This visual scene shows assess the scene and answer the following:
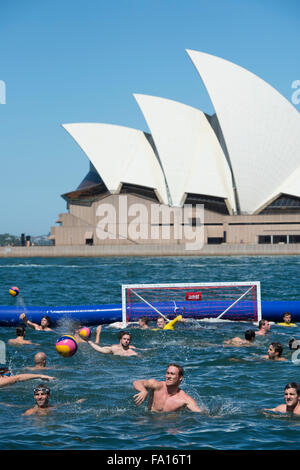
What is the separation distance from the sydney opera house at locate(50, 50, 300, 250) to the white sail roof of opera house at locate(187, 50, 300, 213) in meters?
0.12

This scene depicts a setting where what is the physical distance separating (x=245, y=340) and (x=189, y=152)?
58598 millimetres

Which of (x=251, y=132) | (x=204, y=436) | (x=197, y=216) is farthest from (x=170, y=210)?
(x=204, y=436)

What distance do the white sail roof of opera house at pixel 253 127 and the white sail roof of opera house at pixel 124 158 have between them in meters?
11.9

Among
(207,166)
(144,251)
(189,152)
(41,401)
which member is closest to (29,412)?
(41,401)

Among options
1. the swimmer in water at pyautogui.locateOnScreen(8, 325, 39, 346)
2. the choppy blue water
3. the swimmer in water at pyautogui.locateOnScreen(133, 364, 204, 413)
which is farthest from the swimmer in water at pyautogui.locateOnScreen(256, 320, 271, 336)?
the swimmer in water at pyautogui.locateOnScreen(133, 364, 204, 413)

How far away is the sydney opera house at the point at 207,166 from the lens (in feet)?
216

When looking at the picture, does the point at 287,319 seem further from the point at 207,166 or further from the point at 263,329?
the point at 207,166

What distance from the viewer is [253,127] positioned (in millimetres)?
65938

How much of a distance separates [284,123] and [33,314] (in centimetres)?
5641

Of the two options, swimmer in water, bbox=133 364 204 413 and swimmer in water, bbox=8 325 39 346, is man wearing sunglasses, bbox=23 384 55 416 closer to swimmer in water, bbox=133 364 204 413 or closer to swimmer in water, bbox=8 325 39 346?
swimmer in water, bbox=133 364 204 413

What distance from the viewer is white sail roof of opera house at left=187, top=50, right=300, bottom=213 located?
63812 millimetres

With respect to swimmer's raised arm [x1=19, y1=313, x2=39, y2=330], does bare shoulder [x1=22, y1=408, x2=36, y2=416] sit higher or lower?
lower

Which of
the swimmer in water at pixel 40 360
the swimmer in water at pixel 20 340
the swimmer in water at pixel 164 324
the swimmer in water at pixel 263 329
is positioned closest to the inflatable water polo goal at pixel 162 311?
the swimmer in water at pixel 164 324
